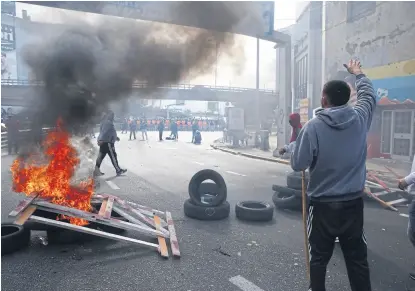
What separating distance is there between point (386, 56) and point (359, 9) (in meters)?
2.64

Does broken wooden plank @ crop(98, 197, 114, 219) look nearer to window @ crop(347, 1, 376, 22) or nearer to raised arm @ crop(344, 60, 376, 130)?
raised arm @ crop(344, 60, 376, 130)

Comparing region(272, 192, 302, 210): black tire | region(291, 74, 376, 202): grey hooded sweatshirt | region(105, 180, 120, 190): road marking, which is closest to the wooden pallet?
region(291, 74, 376, 202): grey hooded sweatshirt

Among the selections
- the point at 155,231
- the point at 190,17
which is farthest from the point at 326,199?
the point at 190,17

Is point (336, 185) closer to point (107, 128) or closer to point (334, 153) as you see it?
point (334, 153)

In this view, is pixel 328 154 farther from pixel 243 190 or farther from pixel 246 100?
pixel 246 100

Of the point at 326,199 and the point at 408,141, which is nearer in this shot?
the point at 326,199

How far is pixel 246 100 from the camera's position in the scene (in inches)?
1236

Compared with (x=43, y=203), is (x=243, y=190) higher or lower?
lower

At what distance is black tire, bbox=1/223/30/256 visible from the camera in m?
3.73

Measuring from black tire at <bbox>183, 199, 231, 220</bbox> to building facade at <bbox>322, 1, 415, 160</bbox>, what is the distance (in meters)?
9.41

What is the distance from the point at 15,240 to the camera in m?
3.81

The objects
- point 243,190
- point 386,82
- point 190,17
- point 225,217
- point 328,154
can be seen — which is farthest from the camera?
point 386,82

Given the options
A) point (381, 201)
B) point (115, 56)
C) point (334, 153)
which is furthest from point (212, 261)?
point (115, 56)

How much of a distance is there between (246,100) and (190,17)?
71.7 feet
